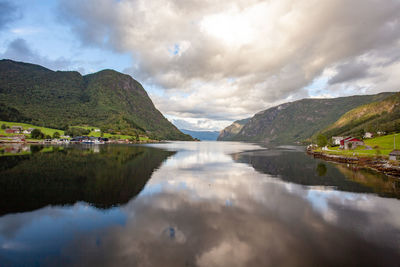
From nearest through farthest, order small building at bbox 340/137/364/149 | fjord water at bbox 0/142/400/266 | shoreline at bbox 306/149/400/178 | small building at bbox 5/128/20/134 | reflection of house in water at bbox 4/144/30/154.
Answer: fjord water at bbox 0/142/400/266
shoreline at bbox 306/149/400/178
reflection of house in water at bbox 4/144/30/154
small building at bbox 340/137/364/149
small building at bbox 5/128/20/134

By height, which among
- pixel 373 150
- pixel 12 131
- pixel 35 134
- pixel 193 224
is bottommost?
pixel 193 224

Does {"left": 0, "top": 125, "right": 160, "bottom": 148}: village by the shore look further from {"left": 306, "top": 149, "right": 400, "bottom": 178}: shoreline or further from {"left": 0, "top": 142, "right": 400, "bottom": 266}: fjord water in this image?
→ {"left": 306, "top": 149, "right": 400, "bottom": 178}: shoreline

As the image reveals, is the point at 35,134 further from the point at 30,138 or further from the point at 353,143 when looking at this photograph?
the point at 353,143

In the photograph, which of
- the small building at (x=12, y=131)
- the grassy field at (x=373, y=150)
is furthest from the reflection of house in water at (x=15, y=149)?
the grassy field at (x=373, y=150)

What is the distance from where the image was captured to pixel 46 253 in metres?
13.0

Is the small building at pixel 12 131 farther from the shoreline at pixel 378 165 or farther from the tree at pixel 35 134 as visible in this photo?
the shoreline at pixel 378 165

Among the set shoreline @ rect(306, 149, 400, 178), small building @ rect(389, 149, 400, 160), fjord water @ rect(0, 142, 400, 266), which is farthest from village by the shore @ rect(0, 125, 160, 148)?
small building @ rect(389, 149, 400, 160)

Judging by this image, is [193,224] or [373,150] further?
[373,150]

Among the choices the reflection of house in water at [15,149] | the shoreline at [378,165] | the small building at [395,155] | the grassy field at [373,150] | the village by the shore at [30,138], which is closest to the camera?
the shoreline at [378,165]

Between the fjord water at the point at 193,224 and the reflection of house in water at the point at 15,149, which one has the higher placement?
the reflection of house in water at the point at 15,149

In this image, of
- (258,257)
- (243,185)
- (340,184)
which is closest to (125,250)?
(258,257)

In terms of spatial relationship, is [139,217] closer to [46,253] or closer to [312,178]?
[46,253]

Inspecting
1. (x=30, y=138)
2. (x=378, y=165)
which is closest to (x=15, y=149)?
(x=30, y=138)

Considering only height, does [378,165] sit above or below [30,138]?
below
